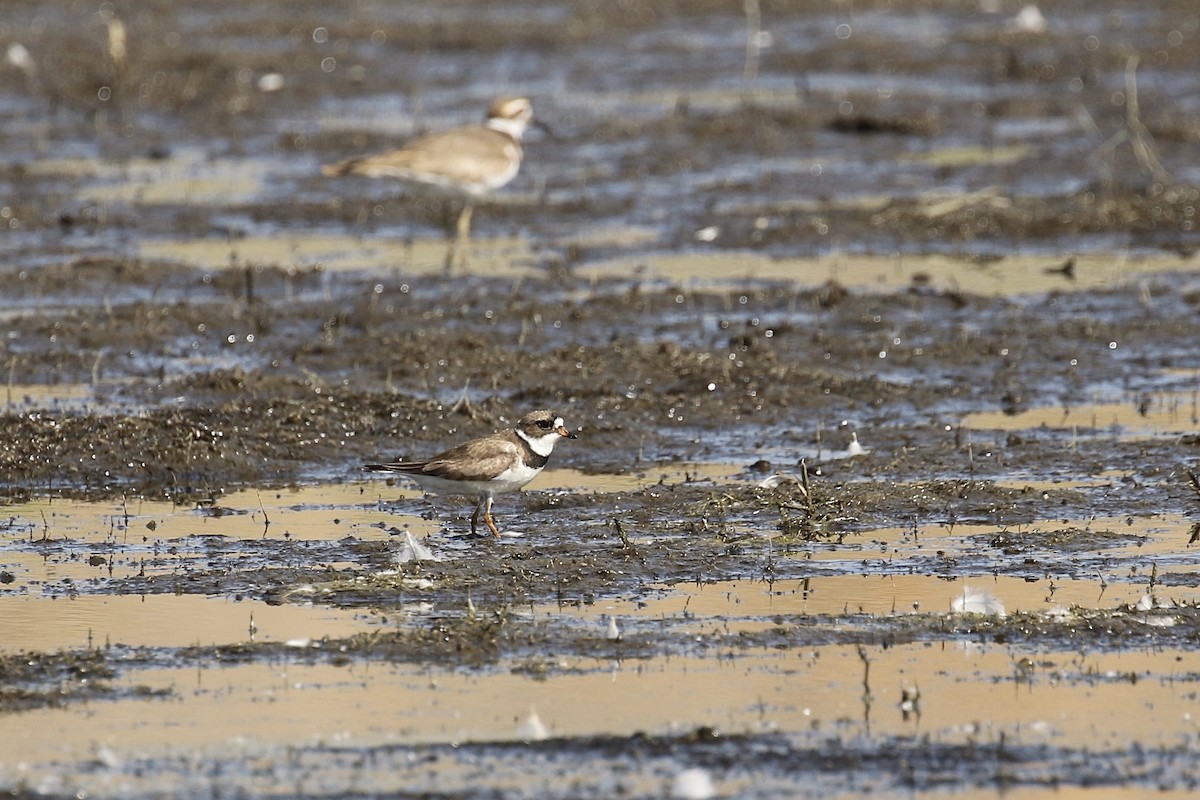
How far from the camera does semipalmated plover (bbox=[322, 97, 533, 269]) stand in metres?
17.2

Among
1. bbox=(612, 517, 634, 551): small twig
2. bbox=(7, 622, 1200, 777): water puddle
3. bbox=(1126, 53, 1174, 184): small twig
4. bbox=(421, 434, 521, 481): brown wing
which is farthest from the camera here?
bbox=(1126, 53, 1174, 184): small twig

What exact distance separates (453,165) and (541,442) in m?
7.80

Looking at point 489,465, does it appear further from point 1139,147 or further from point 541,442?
point 1139,147

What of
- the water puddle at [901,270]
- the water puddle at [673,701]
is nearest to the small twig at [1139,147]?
the water puddle at [901,270]

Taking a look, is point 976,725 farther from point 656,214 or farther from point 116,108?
point 116,108

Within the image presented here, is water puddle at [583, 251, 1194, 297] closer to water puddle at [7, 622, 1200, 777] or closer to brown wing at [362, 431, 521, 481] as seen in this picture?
brown wing at [362, 431, 521, 481]

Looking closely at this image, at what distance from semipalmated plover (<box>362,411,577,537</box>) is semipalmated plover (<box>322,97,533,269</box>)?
7.16 meters

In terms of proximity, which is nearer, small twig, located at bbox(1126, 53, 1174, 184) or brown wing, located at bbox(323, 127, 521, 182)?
brown wing, located at bbox(323, 127, 521, 182)

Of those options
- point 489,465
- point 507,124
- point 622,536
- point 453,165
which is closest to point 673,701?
point 622,536

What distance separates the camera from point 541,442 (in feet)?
32.3

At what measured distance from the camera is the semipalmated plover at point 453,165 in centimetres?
1725

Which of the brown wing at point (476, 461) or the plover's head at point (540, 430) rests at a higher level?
the plover's head at point (540, 430)

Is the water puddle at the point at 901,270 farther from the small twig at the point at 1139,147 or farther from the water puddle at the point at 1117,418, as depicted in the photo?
the water puddle at the point at 1117,418

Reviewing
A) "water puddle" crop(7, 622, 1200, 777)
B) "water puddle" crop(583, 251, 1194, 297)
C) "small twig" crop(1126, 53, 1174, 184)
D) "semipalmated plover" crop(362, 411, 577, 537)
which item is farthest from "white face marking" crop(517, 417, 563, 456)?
"small twig" crop(1126, 53, 1174, 184)
